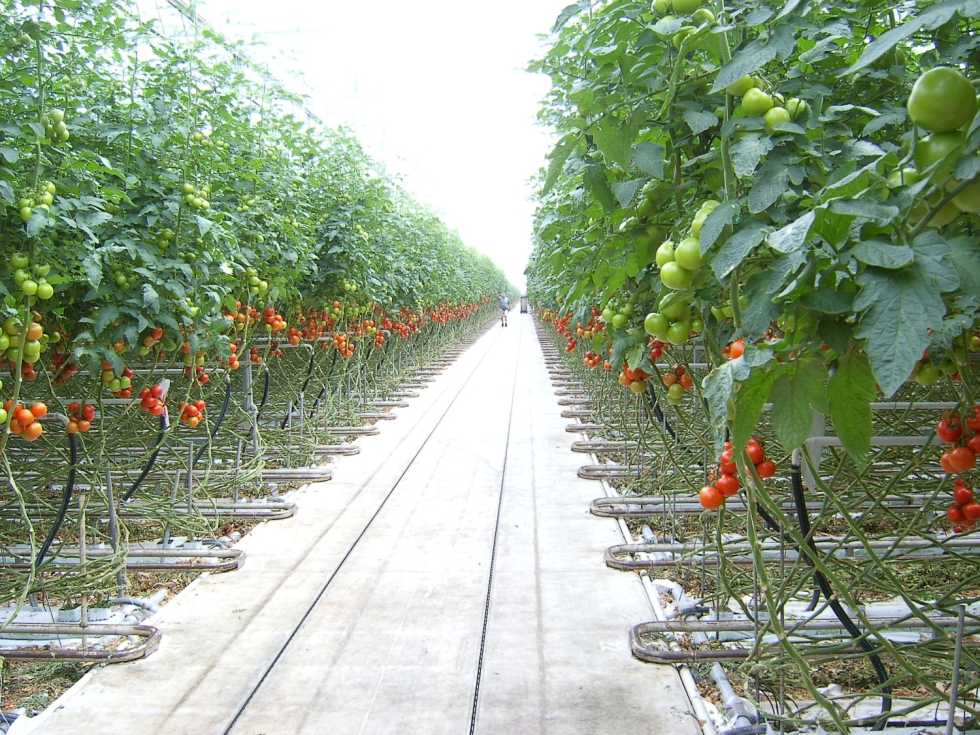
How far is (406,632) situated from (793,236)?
2062 millimetres

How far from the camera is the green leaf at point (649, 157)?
49.2 inches

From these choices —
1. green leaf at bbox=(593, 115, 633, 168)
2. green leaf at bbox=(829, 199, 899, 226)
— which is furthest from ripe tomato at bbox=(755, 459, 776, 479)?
green leaf at bbox=(829, 199, 899, 226)

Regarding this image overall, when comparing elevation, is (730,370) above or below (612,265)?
below

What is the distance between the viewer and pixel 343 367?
6.14 metres

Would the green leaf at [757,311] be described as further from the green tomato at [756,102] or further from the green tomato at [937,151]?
the green tomato at [756,102]

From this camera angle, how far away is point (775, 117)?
108 cm

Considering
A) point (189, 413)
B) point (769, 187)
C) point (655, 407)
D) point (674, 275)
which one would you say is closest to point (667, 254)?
point (674, 275)

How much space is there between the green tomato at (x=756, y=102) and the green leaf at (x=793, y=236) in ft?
1.30

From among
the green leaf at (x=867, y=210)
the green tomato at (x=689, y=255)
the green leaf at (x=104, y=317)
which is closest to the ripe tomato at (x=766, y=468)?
the green tomato at (x=689, y=255)

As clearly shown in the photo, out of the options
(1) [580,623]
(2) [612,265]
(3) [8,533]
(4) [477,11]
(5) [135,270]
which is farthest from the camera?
(4) [477,11]

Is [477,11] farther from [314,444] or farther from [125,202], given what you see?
[125,202]

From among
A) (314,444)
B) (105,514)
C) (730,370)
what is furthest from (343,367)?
(730,370)

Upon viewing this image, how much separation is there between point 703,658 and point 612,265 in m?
1.26

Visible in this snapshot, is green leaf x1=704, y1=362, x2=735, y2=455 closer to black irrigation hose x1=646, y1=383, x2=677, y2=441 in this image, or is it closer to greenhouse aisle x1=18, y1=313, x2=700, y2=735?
greenhouse aisle x1=18, y1=313, x2=700, y2=735
